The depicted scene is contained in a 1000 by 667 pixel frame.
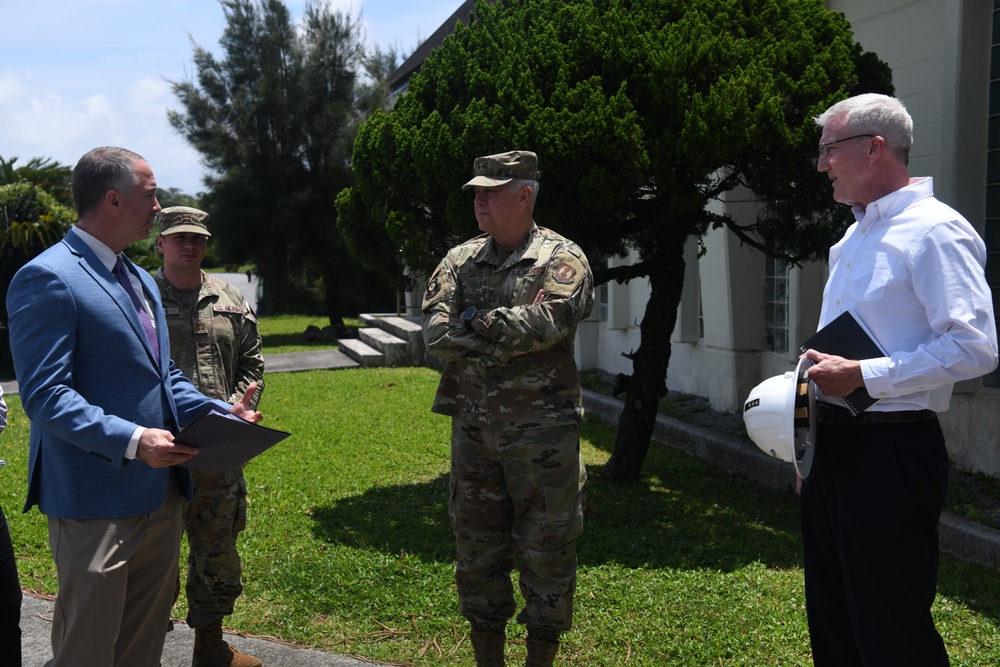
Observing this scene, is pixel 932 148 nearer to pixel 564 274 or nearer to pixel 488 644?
pixel 564 274

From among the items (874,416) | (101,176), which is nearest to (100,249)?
(101,176)

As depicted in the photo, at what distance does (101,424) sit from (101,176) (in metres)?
0.80

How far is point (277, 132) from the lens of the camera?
21406 millimetres

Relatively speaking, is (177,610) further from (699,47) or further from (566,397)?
(699,47)

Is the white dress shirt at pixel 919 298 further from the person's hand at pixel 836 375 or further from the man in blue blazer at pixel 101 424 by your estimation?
the man in blue blazer at pixel 101 424

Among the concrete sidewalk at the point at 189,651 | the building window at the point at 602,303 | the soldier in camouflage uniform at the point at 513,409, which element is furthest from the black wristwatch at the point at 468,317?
the building window at the point at 602,303

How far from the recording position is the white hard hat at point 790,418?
3062mm

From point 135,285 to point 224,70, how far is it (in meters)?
20.0

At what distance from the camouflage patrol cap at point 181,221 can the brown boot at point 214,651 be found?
1.78 meters

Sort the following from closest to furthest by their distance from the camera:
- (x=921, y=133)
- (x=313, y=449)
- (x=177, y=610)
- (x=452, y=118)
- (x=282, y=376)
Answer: (x=177, y=610) → (x=452, y=118) → (x=921, y=133) → (x=313, y=449) → (x=282, y=376)

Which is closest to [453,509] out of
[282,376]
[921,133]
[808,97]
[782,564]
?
[782,564]

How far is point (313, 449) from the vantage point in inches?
354

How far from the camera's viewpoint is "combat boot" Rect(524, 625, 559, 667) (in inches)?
152

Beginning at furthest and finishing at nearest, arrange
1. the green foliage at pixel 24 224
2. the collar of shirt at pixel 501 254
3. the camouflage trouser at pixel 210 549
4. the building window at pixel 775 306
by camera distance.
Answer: the green foliage at pixel 24 224 → the building window at pixel 775 306 → the camouflage trouser at pixel 210 549 → the collar of shirt at pixel 501 254
